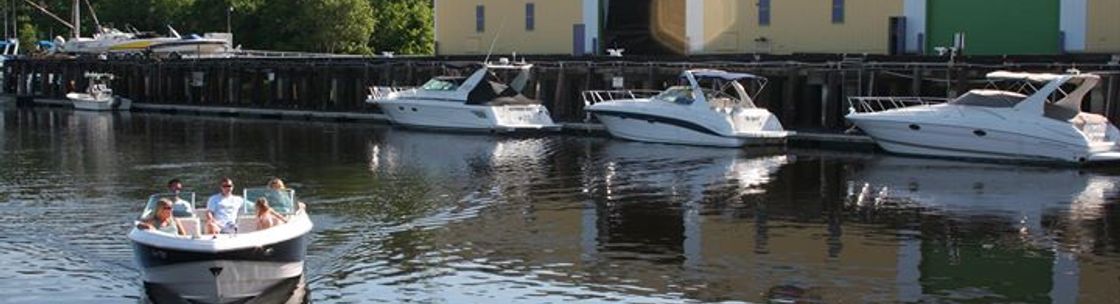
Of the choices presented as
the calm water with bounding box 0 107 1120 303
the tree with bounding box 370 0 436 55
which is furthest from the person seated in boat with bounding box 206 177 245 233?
the tree with bounding box 370 0 436 55

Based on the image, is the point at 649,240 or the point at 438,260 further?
the point at 649,240

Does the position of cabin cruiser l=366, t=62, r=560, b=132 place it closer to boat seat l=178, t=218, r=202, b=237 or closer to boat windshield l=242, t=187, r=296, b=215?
boat windshield l=242, t=187, r=296, b=215

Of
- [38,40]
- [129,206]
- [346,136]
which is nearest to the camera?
[129,206]

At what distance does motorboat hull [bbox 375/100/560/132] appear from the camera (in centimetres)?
5141

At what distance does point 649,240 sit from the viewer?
80.5 ft

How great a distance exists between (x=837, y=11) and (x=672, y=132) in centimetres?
1061

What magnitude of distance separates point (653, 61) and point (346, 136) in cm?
1167

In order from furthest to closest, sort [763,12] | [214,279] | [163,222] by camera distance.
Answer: [763,12] → [163,222] → [214,279]

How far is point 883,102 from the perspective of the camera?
4588 cm

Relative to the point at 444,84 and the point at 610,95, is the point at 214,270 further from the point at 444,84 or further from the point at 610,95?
Result: the point at 444,84

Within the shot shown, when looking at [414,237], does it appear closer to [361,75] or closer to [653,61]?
[653,61]

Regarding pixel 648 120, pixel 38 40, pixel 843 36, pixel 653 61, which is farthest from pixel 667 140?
pixel 38 40

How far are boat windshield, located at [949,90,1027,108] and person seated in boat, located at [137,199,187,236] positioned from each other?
2690 cm

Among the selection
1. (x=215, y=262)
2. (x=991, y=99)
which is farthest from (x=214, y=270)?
(x=991, y=99)
